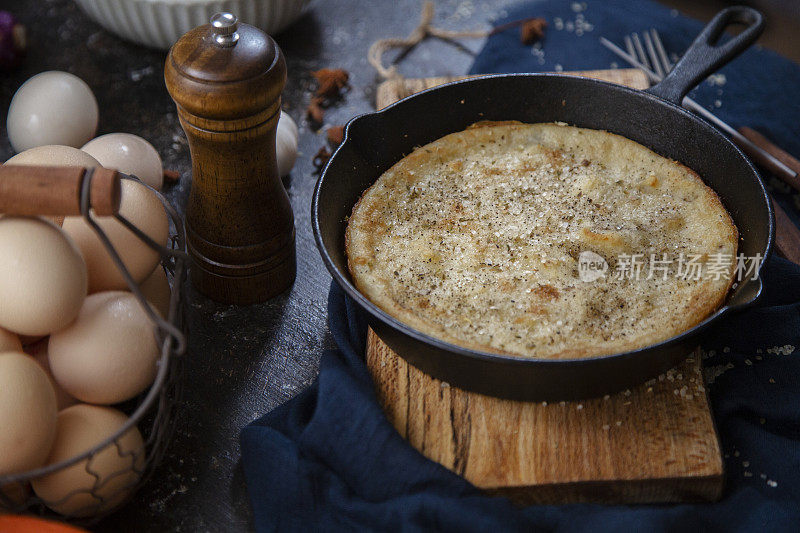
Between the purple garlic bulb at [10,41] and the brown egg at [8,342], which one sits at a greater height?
the brown egg at [8,342]

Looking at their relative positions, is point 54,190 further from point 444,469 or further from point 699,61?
point 699,61

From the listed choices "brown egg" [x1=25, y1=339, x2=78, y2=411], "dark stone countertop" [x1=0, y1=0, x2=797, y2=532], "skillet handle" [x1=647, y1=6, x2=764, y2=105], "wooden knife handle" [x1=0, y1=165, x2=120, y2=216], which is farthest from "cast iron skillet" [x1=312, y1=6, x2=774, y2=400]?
"brown egg" [x1=25, y1=339, x2=78, y2=411]

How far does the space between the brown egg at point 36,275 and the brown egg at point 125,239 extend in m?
0.11

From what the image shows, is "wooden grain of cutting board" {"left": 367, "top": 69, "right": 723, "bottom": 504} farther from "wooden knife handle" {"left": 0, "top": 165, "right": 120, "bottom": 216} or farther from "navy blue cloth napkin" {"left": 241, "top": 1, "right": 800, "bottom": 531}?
"wooden knife handle" {"left": 0, "top": 165, "right": 120, "bottom": 216}

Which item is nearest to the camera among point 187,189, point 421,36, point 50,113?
point 50,113

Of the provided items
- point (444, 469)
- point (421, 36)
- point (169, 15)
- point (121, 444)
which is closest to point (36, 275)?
point (121, 444)

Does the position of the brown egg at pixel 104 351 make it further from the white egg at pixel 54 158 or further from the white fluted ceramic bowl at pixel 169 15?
the white fluted ceramic bowl at pixel 169 15

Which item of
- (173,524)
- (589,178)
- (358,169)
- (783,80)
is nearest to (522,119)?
(589,178)

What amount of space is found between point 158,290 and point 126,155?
1.26ft

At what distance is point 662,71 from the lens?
2.18 metres

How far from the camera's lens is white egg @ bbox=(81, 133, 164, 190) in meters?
1.57

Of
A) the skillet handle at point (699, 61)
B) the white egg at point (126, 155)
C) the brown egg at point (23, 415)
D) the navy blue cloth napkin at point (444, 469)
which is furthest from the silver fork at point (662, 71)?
the brown egg at point (23, 415)

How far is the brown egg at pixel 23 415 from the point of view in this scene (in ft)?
3.37

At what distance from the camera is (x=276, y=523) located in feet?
3.92
